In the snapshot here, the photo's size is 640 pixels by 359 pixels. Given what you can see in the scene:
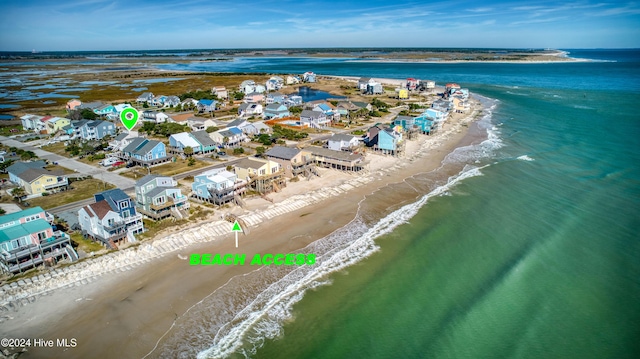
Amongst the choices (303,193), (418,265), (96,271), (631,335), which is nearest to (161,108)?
(303,193)

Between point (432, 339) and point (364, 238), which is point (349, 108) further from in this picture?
point (432, 339)

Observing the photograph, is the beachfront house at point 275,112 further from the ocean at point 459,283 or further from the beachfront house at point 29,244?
the beachfront house at point 29,244

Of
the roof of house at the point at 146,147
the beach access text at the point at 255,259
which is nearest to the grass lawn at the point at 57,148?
the roof of house at the point at 146,147

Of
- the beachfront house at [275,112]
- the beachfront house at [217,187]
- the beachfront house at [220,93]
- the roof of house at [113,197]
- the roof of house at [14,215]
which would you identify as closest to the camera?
the roof of house at [14,215]

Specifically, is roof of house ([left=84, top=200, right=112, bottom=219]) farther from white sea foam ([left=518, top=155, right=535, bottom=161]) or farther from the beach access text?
white sea foam ([left=518, top=155, right=535, bottom=161])

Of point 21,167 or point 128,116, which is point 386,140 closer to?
point 128,116

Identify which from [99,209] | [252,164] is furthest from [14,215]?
[252,164]
